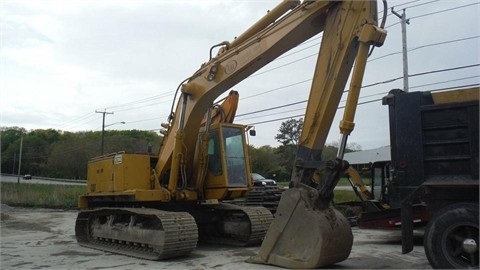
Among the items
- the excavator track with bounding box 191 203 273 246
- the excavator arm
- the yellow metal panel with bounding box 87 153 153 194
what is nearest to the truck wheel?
the excavator arm

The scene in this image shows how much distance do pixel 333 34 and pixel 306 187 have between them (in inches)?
91.0

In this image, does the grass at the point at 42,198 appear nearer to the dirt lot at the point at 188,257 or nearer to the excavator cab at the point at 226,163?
the dirt lot at the point at 188,257

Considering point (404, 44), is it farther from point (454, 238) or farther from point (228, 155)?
point (454, 238)

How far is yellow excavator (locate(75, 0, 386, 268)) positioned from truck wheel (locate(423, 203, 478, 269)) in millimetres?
1212

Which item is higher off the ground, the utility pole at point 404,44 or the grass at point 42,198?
the utility pole at point 404,44

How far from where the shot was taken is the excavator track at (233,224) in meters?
9.44

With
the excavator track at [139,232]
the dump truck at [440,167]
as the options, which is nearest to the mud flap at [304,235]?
the dump truck at [440,167]

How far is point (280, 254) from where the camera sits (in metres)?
6.46

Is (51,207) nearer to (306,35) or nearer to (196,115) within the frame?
(196,115)

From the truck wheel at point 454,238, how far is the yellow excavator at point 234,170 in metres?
1.21

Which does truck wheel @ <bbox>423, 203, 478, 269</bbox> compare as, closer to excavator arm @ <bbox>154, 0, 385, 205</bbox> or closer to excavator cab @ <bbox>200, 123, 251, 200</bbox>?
excavator arm @ <bbox>154, 0, 385, 205</bbox>

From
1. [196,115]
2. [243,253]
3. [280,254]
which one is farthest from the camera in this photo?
[196,115]

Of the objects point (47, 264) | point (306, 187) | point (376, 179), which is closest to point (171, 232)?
point (47, 264)

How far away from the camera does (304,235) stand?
20.5ft
